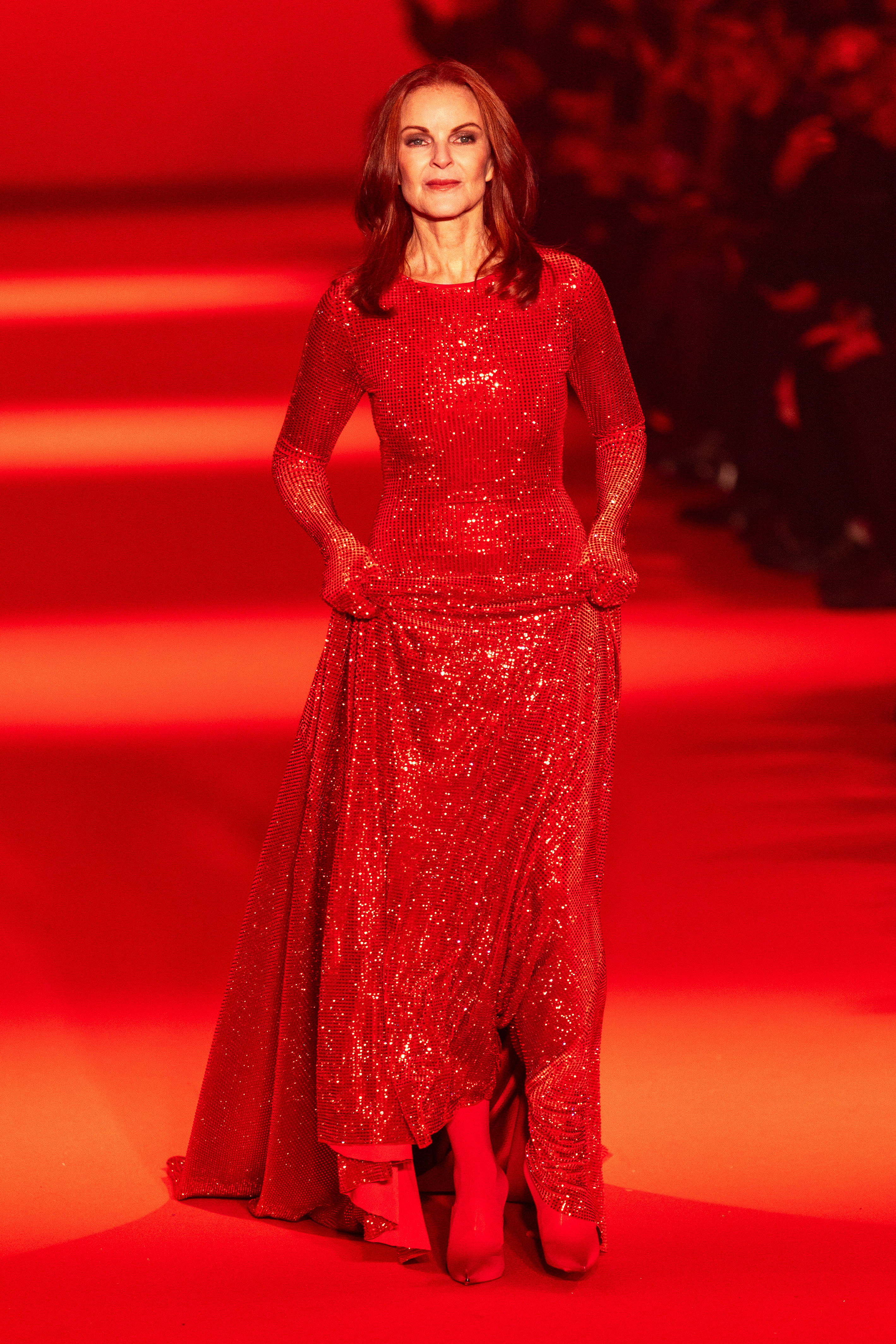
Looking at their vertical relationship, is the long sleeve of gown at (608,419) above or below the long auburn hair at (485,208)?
below

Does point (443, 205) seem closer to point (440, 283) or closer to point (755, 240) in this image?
point (440, 283)

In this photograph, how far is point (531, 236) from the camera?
105 inches

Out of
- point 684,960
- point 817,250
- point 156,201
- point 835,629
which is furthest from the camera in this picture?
point 156,201

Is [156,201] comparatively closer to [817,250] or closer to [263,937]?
[817,250]

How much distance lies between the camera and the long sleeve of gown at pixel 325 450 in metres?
2.59

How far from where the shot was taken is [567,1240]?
101 inches

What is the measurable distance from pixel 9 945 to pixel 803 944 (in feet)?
4.45

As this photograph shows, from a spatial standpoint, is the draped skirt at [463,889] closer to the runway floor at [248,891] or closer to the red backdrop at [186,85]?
the runway floor at [248,891]

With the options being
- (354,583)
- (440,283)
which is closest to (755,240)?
(440,283)

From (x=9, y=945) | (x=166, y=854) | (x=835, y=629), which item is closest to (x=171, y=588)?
(x=835, y=629)

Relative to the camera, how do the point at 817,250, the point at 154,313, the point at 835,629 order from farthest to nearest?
1. the point at 154,313
2. the point at 817,250
3. the point at 835,629

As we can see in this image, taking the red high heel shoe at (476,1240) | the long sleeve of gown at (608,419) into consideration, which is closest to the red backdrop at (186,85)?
the long sleeve of gown at (608,419)

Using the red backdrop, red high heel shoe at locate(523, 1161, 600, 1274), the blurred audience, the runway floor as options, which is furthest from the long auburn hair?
→ the red backdrop

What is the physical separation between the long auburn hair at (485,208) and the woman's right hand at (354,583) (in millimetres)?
278
